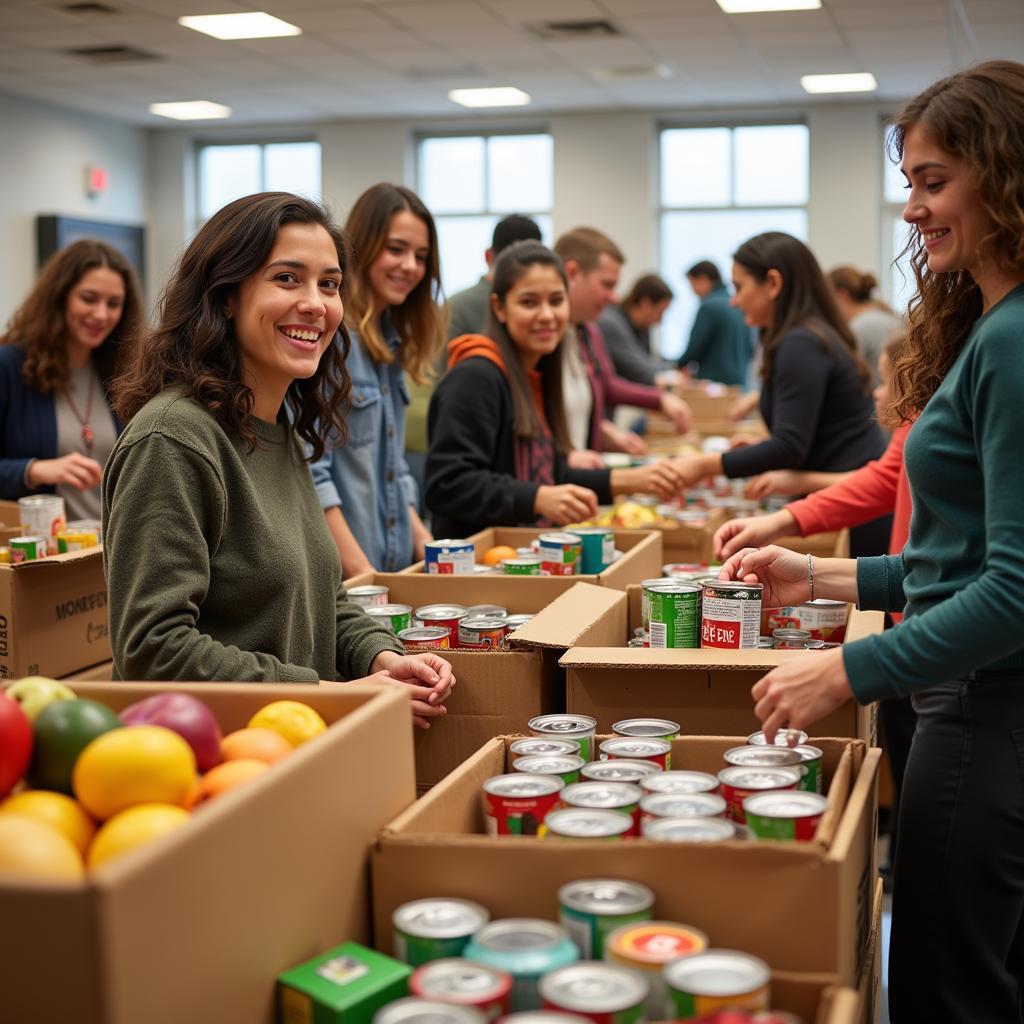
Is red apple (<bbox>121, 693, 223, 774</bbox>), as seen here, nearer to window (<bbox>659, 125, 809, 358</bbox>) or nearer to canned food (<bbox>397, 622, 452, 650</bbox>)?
canned food (<bbox>397, 622, 452, 650</bbox>)

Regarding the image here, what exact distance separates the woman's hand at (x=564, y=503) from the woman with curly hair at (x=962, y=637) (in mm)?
1474

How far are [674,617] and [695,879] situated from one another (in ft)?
2.76

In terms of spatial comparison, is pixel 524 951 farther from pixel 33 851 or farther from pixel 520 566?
pixel 520 566

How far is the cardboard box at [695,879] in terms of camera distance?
3.89 feet

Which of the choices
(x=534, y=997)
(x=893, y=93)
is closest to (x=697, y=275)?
(x=893, y=93)

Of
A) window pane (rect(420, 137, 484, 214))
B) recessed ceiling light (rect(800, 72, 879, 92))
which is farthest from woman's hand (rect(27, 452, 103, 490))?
window pane (rect(420, 137, 484, 214))

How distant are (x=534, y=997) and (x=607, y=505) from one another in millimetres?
2755

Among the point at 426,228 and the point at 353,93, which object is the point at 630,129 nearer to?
the point at 353,93

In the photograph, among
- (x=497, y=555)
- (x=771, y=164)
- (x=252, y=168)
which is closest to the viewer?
(x=497, y=555)

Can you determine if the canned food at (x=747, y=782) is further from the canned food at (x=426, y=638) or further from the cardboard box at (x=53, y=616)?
the cardboard box at (x=53, y=616)

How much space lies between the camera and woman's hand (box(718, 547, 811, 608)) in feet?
6.38

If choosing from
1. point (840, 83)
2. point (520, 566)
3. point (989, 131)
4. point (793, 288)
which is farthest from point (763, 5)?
point (989, 131)

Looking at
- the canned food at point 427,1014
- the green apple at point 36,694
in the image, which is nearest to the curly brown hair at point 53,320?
the green apple at point 36,694

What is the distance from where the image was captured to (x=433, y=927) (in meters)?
1.16
